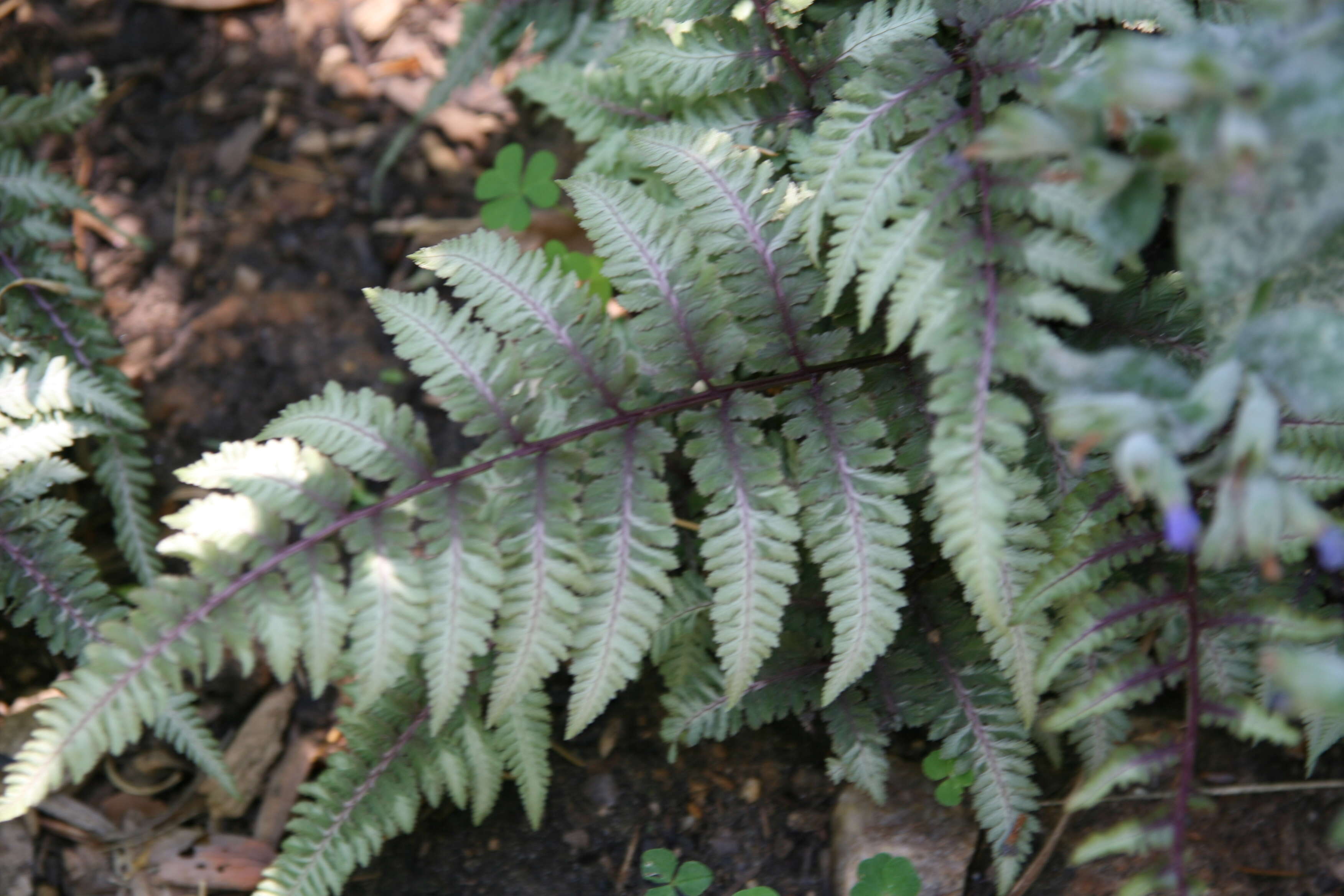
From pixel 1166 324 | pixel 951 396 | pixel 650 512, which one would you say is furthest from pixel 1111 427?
pixel 650 512

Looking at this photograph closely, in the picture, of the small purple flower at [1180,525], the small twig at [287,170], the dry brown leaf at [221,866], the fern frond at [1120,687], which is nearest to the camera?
the small purple flower at [1180,525]

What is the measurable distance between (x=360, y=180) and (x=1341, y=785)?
3.28m

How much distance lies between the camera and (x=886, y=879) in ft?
6.49

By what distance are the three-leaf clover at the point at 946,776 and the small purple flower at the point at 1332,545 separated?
2.90 feet

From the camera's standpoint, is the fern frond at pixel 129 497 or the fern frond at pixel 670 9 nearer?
the fern frond at pixel 670 9

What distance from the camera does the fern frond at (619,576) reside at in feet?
5.86

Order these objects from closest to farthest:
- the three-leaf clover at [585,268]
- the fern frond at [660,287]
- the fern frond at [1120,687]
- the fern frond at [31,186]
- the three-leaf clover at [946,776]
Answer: the fern frond at [1120,687], the fern frond at [660,287], the three-leaf clover at [946,776], the fern frond at [31,186], the three-leaf clover at [585,268]

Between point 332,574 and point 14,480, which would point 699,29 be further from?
point 14,480

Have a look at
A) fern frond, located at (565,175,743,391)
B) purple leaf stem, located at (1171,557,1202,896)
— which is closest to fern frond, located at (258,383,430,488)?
fern frond, located at (565,175,743,391)

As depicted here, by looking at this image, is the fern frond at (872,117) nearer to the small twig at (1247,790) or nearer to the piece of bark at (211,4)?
the small twig at (1247,790)

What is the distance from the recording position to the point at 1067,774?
7.21 feet

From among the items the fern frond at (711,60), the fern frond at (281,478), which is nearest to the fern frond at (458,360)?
the fern frond at (281,478)

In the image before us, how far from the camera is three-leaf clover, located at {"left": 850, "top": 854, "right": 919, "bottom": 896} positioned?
6.46 feet

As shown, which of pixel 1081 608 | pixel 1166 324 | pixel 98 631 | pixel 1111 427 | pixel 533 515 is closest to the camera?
pixel 1111 427
